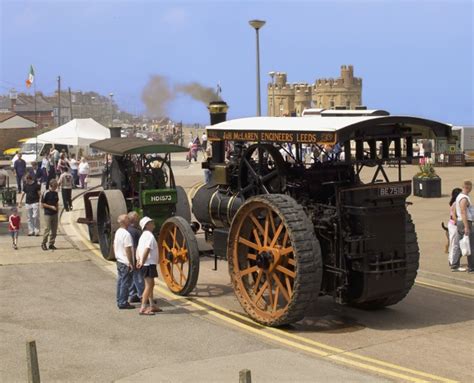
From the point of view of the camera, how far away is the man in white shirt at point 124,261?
9.72 m

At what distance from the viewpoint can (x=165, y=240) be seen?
36.7ft

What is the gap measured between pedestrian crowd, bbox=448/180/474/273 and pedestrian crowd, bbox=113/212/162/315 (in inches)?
200

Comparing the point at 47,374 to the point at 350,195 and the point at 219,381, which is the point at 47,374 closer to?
the point at 219,381

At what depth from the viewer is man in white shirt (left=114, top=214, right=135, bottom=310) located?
9.72 m

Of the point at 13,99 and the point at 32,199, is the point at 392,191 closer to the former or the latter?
the point at 32,199

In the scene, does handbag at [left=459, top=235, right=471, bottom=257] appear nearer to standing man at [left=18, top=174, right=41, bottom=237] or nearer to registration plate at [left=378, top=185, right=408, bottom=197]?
registration plate at [left=378, top=185, right=408, bottom=197]

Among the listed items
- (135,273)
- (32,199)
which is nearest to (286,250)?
(135,273)

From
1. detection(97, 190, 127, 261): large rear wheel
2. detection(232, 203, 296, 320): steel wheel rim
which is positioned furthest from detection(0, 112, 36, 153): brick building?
detection(232, 203, 296, 320): steel wheel rim

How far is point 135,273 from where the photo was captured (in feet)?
32.4

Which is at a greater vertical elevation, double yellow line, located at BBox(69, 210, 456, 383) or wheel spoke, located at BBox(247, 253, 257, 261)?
wheel spoke, located at BBox(247, 253, 257, 261)

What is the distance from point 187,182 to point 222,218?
59.1 ft

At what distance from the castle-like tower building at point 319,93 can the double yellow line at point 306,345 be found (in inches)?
3270

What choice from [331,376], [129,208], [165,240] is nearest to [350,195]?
[331,376]

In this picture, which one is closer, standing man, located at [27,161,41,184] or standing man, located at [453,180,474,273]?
standing man, located at [453,180,474,273]
